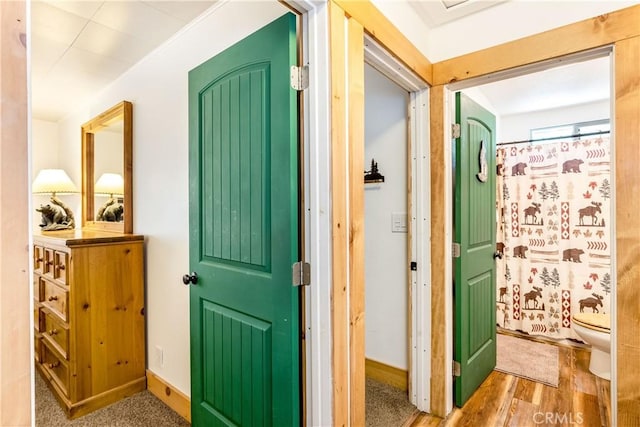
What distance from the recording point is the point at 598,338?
2.15 m

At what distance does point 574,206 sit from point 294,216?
2907mm

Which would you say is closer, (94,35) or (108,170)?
(94,35)

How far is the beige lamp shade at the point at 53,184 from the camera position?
2760 mm

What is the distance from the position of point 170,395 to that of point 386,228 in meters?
1.76

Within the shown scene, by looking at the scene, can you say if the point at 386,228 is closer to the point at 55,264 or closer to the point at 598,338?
the point at 598,338

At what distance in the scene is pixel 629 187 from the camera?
1.32 meters

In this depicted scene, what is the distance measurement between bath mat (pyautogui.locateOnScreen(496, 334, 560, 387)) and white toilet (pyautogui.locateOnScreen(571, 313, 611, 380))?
0.25 meters

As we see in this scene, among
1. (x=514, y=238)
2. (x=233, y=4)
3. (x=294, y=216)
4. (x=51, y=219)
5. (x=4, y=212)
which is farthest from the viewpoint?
(x=514, y=238)

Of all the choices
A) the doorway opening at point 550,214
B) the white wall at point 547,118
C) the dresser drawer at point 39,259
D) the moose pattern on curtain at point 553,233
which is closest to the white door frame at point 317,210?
the doorway opening at point 550,214

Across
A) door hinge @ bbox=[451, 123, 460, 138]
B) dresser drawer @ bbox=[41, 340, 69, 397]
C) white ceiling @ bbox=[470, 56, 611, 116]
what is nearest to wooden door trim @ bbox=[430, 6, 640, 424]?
door hinge @ bbox=[451, 123, 460, 138]

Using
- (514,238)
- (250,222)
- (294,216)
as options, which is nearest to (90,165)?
(250,222)

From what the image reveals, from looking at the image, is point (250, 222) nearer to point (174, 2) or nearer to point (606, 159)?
point (174, 2)

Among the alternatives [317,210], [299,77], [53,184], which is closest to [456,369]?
[317,210]

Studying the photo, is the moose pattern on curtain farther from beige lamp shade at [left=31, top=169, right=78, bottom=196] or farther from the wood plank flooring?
beige lamp shade at [left=31, top=169, right=78, bottom=196]
